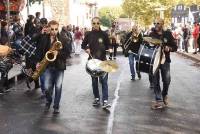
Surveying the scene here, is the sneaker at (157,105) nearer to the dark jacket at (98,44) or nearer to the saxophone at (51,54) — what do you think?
the dark jacket at (98,44)

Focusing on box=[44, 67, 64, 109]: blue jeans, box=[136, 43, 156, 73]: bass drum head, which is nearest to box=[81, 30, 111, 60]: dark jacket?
box=[136, 43, 156, 73]: bass drum head

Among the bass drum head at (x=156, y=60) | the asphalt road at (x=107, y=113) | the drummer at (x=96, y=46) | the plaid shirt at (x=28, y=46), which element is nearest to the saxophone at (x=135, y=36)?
the asphalt road at (x=107, y=113)

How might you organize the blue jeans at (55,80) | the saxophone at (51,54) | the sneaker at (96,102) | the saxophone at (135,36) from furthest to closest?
the saxophone at (135,36), the sneaker at (96,102), the blue jeans at (55,80), the saxophone at (51,54)

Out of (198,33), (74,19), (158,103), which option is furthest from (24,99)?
(74,19)

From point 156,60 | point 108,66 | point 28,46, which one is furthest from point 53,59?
point 28,46

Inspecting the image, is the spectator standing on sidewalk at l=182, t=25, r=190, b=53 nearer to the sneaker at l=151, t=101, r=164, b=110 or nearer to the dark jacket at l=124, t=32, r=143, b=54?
the dark jacket at l=124, t=32, r=143, b=54

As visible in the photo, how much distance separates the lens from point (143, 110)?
11.4 metres

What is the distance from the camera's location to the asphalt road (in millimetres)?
9359

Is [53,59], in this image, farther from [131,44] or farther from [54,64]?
[131,44]

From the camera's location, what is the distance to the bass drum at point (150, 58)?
11328 mm

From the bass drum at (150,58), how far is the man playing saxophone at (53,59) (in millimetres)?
1548

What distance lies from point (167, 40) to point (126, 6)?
6567cm

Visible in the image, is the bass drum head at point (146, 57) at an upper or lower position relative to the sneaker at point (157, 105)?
upper

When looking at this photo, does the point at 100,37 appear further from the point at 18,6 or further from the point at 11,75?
the point at 18,6
